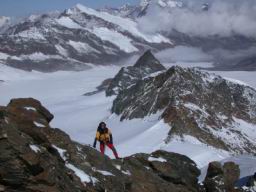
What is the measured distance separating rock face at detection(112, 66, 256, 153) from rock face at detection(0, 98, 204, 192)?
2042 cm

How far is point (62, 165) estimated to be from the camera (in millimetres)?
20188

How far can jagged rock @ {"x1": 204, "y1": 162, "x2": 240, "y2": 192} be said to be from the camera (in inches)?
969

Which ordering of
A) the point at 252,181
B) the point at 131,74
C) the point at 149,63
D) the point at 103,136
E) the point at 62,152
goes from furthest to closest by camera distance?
the point at 149,63 < the point at 131,74 < the point at 103,136 < the point at 252,181 < the point at 62,152

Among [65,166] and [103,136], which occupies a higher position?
[103,136]

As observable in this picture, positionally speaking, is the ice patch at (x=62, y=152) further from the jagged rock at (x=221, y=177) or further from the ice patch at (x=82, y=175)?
the jagged rock at (x=221, y=177)

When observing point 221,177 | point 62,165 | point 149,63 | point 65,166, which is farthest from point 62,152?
point 149,63

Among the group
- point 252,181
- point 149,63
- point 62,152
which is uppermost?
point 149,63

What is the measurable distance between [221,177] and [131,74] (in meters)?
80.0

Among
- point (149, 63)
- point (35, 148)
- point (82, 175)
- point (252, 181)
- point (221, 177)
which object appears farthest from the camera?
point (149, 63)

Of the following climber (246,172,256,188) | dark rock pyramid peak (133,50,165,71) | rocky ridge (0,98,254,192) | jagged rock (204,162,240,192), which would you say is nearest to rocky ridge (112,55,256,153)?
rocky ridge (0,98,254,192)

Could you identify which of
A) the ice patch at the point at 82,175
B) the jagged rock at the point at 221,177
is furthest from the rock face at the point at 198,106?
the ice patch at the point at 82,175

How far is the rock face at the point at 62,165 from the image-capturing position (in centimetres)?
1764

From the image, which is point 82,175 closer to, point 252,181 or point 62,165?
point 62,165

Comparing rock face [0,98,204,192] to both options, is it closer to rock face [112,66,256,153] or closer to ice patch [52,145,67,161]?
ice patch [52,145,67,161]
